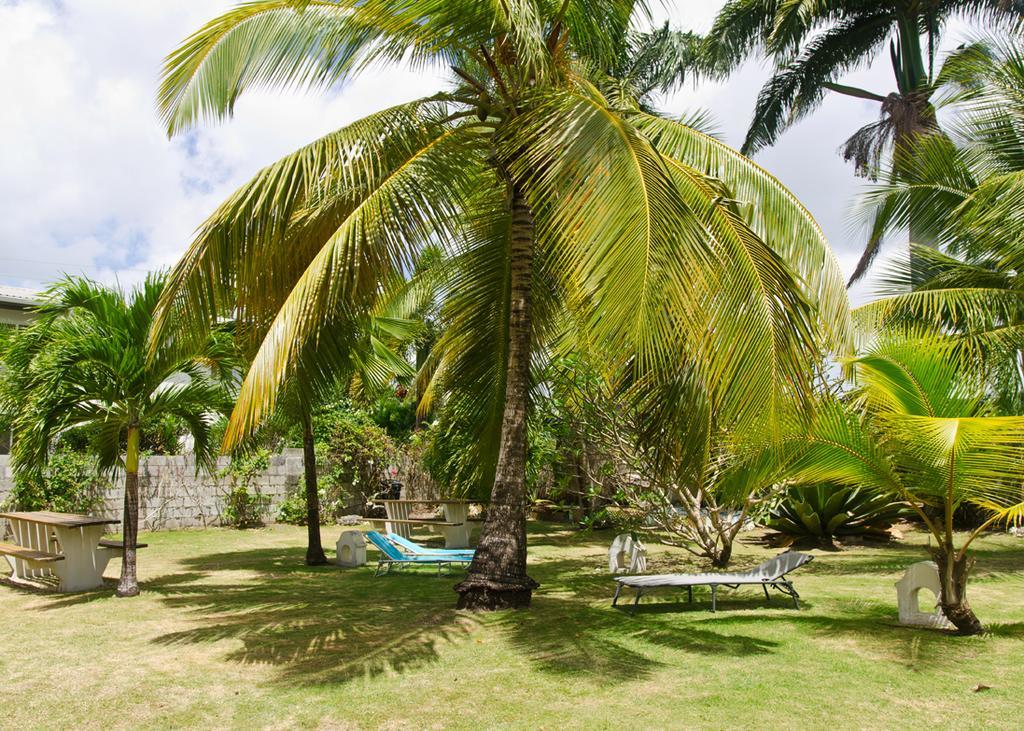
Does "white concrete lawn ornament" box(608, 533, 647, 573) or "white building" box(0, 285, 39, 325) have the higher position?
"white building" box(0, 285, 39, 325)

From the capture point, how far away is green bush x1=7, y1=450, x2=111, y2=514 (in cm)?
1308

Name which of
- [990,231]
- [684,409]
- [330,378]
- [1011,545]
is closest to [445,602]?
[330,378]

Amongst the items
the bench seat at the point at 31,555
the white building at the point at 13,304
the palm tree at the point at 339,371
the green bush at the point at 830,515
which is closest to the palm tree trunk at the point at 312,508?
the palm tree at the point at 339,371

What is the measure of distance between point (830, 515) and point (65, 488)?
12660mm

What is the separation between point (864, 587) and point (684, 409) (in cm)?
362

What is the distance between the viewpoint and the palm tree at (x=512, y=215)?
532 cm

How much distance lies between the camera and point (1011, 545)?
12641 mm

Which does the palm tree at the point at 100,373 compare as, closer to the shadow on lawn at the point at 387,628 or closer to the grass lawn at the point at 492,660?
the shadow on lawn at the point at 387,628

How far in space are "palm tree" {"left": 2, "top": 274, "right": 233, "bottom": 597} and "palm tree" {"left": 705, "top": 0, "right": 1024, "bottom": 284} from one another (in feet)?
51.8

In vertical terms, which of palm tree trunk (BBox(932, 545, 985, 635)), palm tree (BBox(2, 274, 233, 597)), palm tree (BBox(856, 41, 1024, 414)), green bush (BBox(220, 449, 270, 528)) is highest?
palm tree (BBox(856, 41, 1024, 414))

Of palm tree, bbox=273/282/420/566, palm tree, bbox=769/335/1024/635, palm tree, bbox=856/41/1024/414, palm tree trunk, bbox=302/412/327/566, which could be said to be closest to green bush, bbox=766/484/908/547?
palm tree, bbox=856/41/1024/414

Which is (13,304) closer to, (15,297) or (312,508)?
(15,297)

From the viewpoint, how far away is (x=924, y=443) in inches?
237

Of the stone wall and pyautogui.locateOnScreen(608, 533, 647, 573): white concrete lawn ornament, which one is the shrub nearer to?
the stone wall
